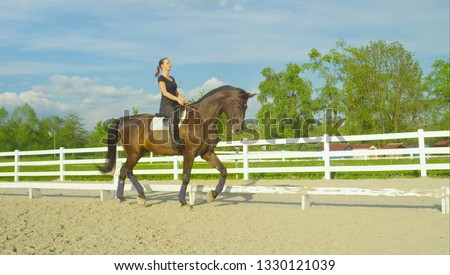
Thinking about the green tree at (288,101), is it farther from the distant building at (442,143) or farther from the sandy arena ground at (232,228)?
the sandy arena ground at (232,228)

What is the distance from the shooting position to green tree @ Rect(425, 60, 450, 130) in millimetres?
34250

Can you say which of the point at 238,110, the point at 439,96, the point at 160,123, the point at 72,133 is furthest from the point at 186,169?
the point at 72,133

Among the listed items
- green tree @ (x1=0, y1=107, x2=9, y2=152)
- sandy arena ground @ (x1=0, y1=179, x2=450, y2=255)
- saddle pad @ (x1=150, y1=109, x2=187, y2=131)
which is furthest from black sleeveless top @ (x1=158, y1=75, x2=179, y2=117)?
green tree @ (x1=0, y1=107, x2=9, y2=152)

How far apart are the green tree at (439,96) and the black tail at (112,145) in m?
30.1

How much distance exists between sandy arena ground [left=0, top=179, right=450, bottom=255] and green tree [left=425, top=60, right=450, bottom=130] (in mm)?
29083

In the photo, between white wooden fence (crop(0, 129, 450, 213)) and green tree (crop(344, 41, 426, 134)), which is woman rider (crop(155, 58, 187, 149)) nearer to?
white wooden fence (crop(0, 129, 450, 213))

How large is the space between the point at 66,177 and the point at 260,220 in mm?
14720

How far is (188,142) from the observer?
779 cm

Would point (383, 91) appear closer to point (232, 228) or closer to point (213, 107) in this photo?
→ point (213, 107)

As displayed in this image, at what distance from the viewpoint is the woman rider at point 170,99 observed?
7812 mm

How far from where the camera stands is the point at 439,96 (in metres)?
40.8

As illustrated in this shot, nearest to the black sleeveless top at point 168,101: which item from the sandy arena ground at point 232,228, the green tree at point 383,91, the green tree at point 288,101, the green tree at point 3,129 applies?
the sandy arena ground at point 232,228

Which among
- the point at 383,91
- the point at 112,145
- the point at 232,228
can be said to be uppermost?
the point at 383,91

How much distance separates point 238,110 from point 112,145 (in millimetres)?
3453
